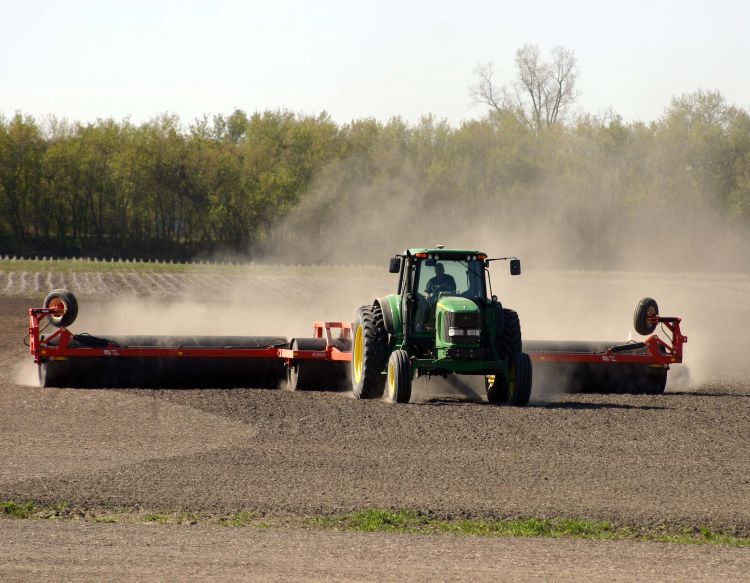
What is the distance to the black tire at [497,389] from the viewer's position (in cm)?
1848

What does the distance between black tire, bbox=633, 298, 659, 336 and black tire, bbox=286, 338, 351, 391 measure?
195 inches

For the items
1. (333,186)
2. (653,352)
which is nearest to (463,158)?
(333,186)

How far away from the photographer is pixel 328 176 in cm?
6688

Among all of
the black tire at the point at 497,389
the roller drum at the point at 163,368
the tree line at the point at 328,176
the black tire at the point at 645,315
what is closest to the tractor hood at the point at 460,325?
the black tire at the point at 497,389

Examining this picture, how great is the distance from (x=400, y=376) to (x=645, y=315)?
543 centimetres

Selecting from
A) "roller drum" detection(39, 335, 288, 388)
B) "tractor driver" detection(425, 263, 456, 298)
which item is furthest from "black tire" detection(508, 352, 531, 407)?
"roller drum" detection(39, 335, 288, 388)

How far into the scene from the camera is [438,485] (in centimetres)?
1191

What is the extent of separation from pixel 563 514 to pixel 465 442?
3.93 meters

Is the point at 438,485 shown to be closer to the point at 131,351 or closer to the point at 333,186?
the point at 131,351

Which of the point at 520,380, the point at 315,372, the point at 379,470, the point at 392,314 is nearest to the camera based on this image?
the point at 379,470

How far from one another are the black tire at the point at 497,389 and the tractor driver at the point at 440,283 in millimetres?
1492

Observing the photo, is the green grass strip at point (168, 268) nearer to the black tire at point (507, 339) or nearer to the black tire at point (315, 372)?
the black tire at point (315, 372)

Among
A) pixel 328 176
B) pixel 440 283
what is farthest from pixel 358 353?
pixel 328 176

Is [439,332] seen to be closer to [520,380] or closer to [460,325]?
[460,325]
